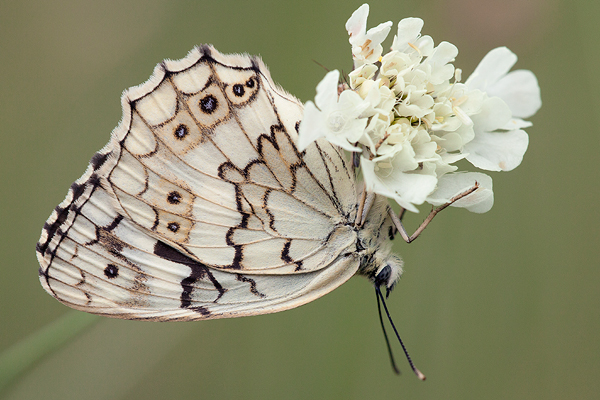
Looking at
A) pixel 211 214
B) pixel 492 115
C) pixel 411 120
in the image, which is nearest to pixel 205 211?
pixel 211 214

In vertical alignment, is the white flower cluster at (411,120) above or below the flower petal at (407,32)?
below

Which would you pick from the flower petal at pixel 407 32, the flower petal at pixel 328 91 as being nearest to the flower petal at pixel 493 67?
the flower petal at pixel 407 32

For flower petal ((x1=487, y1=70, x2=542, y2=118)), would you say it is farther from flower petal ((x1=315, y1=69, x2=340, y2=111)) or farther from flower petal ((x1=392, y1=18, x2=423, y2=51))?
flower petal ((x1=315, y1=69, x2=340, y2=111))

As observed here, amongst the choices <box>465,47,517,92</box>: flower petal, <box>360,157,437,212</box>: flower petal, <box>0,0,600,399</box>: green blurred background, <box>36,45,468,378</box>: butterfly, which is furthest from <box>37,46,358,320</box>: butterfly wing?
<box>0,0,600,399</box>: green blurred background

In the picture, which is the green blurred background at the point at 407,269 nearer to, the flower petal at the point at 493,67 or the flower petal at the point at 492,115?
the flower petal at the point at 493,67

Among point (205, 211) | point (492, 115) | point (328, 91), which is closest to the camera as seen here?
point (328, 91)

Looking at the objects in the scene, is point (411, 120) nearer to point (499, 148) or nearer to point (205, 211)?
point (499, 148)
